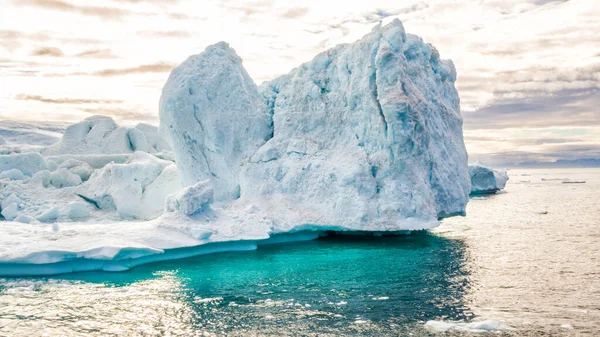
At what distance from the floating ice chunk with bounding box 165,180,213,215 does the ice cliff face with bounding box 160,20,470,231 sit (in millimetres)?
1507

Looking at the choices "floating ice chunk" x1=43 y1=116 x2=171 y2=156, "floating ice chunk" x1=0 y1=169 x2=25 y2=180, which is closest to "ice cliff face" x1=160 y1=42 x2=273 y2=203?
"floating ice chunk" x1=0 y1=169 x2=25 y2=180

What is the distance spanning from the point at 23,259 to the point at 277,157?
847 centimetres

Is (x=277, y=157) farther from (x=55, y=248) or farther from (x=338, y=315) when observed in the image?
(x=338, y=315)

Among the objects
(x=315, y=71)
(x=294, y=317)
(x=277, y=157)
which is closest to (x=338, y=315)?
(x=294, y=317)

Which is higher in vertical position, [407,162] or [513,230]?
[407,162]

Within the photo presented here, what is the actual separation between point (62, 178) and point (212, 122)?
30.2 ft

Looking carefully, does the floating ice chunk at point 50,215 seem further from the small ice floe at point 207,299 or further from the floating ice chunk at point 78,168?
the small ice floe at point 207,299

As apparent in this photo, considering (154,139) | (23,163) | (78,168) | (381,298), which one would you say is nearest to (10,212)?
(78,168)

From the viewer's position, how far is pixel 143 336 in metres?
7.76

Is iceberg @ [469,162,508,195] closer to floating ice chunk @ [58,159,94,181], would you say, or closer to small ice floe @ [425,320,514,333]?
floating ice chunk @ [58,159,94,181]

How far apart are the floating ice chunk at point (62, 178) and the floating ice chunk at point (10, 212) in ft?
11.1

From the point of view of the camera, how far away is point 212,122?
1786 centimetres

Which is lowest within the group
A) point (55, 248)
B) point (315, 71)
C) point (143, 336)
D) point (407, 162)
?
point (143, 336)

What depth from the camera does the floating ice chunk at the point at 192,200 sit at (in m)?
14.3
